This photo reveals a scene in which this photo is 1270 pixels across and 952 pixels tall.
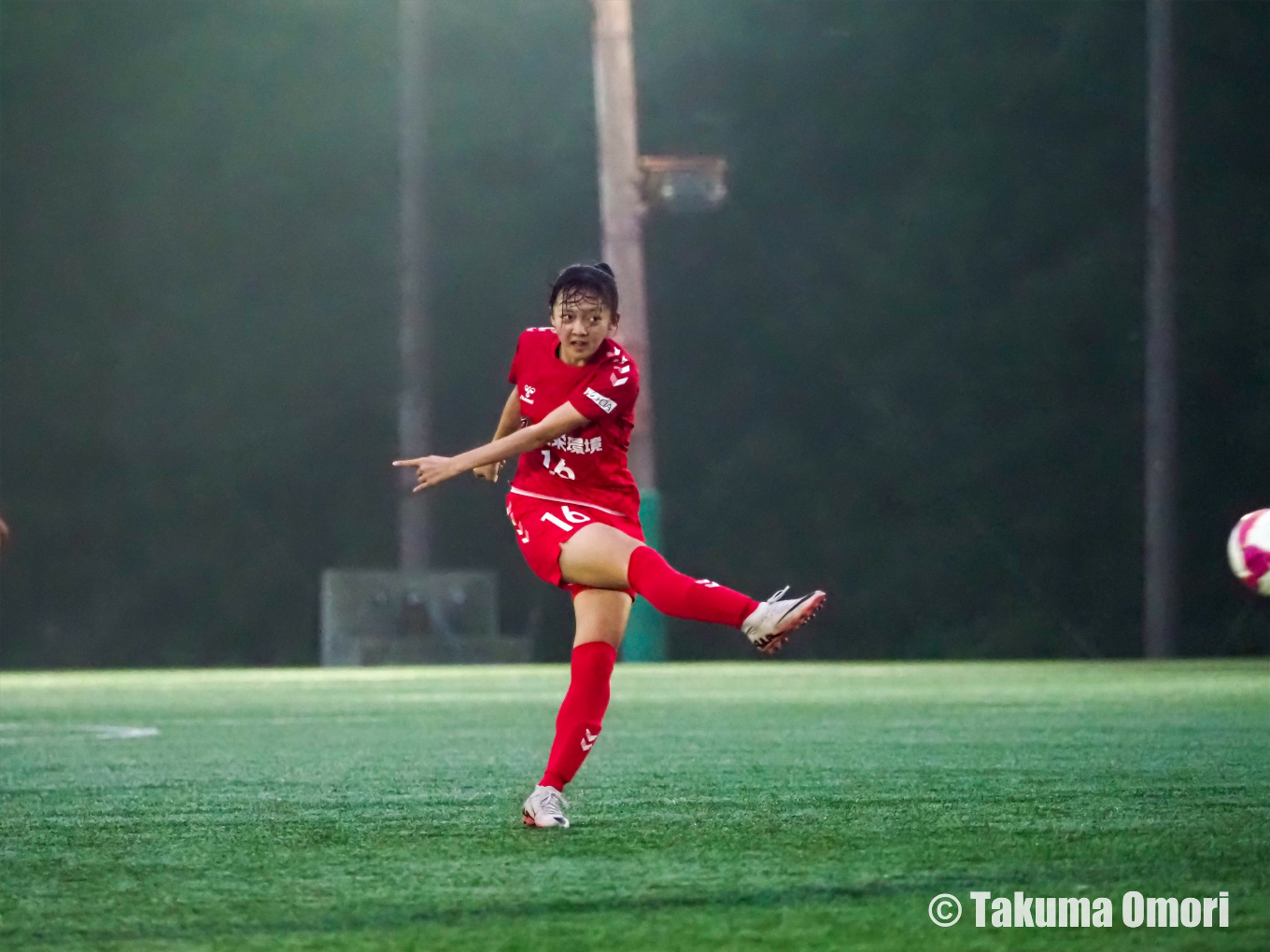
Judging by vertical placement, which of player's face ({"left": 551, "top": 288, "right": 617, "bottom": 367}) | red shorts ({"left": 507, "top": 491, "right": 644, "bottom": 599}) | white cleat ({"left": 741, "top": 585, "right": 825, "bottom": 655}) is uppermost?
player's face ({"left": 551, "top": 288, "right": 617, "bottom": 367})

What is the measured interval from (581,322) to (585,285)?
0.08m

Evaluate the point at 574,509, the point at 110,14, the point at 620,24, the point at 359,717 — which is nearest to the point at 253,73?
the point at 110,14

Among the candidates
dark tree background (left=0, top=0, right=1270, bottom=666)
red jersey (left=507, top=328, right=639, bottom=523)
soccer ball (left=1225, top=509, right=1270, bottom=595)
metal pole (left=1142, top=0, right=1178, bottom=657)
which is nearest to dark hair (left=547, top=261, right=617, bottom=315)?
Result: red jersey (left=507, top=328, right=639, bottom=523)

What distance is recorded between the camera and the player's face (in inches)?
185

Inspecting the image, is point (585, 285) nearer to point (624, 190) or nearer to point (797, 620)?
point (797, 620)

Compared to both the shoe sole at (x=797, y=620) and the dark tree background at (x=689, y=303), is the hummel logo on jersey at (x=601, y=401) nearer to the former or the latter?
the shoe sole at (x=797, y=620)

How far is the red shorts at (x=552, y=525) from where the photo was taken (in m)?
4.76

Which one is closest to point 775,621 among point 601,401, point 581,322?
point 601,401

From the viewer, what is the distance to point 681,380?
77.8ft

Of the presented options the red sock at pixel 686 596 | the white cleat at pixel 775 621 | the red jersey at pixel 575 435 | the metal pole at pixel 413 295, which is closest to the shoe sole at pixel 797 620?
the white cleat at pixel 775 621

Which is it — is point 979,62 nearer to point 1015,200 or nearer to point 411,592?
point 1015,200

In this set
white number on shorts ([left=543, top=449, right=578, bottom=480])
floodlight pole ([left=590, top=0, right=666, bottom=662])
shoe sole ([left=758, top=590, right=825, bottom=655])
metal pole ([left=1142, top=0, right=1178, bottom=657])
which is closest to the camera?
shoe sole ([left=758, top=590, right=825, bottom=655])

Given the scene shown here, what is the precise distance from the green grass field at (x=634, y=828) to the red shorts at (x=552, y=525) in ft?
1.94

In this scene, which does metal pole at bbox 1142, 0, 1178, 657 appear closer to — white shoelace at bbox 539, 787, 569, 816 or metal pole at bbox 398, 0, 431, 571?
metal pole at bbox 398, 0, 431, 571
